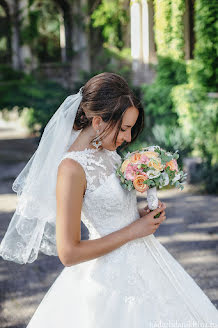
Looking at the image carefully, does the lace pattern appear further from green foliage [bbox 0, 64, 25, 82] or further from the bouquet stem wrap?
green foliage [bbox 0, 64, 25, 82]

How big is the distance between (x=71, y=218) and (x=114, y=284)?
1.37ft

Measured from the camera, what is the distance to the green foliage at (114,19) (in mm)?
12336

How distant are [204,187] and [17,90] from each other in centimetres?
816

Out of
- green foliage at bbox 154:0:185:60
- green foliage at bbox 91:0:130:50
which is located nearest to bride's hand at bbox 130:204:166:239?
green foliage at bbox 154:0:185:60

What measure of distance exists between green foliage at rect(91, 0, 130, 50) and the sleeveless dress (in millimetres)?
11085

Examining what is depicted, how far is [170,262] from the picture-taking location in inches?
82.7

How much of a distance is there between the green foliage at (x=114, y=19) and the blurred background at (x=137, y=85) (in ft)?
0.10

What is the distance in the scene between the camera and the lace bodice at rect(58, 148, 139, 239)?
190 centimetres

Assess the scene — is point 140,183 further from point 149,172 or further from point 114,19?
point 114,19

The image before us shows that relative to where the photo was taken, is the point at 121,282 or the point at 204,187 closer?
the point at 121,282

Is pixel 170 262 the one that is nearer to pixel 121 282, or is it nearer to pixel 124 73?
pixel 121 282

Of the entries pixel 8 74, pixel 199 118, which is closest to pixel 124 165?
pixel 199 118

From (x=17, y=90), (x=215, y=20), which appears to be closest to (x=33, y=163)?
(x=215, y=20)

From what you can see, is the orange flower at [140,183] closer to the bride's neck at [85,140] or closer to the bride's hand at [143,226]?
the bride's hand at [143,226]
